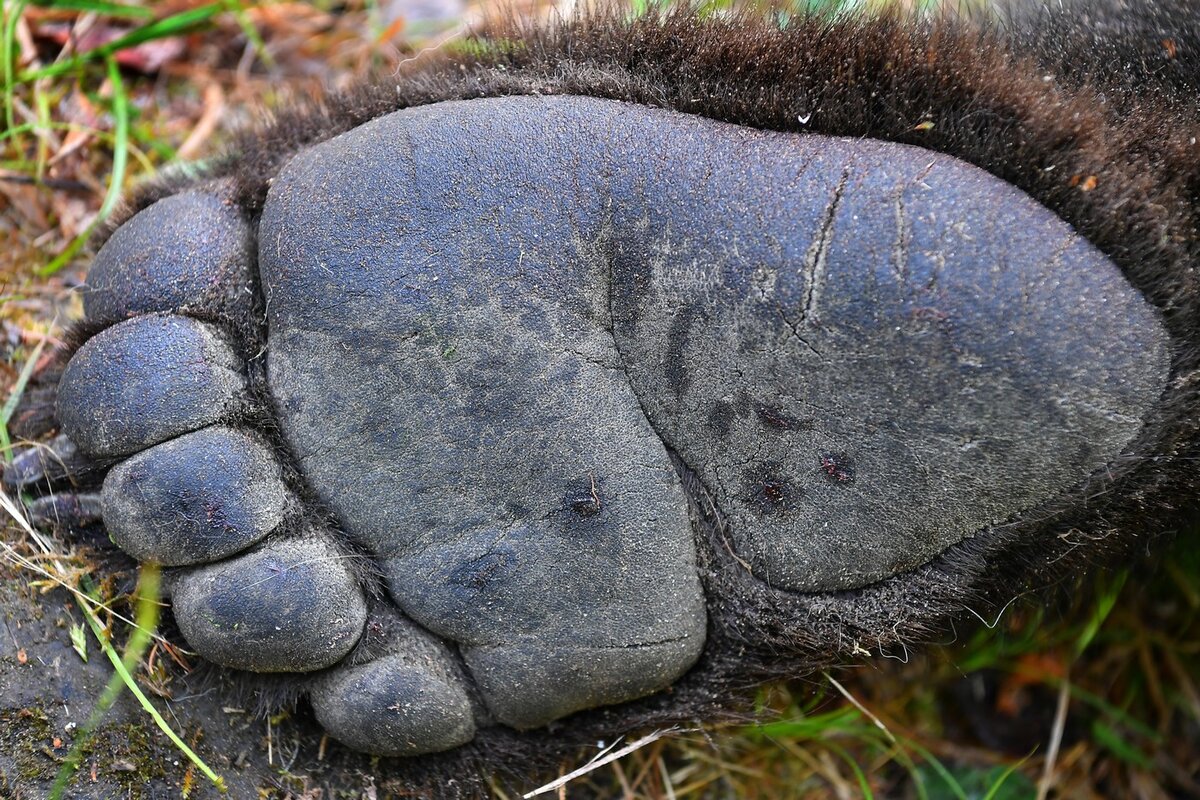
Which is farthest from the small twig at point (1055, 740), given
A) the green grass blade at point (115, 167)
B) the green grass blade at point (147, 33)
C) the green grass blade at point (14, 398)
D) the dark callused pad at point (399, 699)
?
the green grass blade at point (147, 33)

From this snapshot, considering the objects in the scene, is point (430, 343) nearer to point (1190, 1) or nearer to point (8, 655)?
point (8, 655)

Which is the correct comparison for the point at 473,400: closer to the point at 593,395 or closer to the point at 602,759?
the point at 593,395

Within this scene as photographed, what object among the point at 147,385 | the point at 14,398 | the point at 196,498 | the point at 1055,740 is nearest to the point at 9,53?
the point at 14,398

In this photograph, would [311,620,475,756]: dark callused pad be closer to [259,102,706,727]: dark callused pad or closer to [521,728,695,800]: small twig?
[259,102,706,727]: dark callused pad

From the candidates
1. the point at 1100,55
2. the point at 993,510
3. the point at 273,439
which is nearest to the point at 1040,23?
the point at 1100,55

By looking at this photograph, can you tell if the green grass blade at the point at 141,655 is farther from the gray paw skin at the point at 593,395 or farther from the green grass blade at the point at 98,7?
the green grass blade at the point at 98,7

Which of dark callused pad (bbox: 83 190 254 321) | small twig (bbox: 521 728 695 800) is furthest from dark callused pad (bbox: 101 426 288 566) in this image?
small twig (bbox: 521 728 695 800)

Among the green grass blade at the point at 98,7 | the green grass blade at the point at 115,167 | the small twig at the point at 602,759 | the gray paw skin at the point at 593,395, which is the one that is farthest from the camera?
the green grass blade at the point at 98,7
